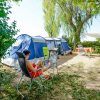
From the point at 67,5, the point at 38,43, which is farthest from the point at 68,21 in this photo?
the point at 38,43

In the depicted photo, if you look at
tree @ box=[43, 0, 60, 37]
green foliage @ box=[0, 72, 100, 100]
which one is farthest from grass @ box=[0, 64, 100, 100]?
tree @ box=[43, 0, 60, 37]

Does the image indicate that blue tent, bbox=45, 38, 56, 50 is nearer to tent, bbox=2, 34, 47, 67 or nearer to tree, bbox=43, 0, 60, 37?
tent, bbox=2, 34, 47, 67

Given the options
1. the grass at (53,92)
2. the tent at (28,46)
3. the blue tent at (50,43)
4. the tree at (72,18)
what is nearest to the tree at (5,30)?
the grass at (53,92)

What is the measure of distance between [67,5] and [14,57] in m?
18.9

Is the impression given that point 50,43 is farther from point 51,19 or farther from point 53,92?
point 53,92

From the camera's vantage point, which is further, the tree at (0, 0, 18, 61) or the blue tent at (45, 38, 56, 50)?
the blue tent at (45, 38, 56, 50)

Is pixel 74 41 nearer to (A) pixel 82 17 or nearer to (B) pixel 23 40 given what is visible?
(A) pixel 82 17

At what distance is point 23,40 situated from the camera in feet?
53.1

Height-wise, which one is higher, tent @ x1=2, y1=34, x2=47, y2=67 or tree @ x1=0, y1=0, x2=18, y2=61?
tree @ x1=0, y1=0, x2=18, y2=61

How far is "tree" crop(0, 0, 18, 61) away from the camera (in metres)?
6.66

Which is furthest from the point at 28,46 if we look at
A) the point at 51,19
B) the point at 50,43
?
the point at 51,19

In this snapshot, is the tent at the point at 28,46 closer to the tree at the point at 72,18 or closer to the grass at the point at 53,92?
the grass at the point at 53,92

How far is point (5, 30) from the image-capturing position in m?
6.77

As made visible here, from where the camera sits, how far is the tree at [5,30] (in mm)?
6665
